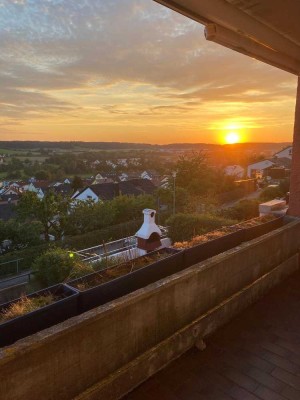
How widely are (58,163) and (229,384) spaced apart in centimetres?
9133

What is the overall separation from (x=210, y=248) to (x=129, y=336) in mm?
2083

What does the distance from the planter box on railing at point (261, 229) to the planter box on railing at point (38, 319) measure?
3.28 metres

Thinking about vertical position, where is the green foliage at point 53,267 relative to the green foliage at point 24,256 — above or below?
above

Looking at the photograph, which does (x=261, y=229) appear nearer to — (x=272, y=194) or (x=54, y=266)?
(x=54, y=266)

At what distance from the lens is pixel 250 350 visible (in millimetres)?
3711

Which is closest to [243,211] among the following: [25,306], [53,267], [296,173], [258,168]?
[296,173]

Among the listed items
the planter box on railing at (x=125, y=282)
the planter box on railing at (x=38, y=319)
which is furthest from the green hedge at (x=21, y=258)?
the planter box on railing at (x=38, y=319)

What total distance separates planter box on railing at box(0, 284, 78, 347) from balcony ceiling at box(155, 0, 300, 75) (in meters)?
2.85

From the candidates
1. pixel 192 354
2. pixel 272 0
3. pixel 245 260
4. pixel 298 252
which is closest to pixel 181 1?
pixel 272 0

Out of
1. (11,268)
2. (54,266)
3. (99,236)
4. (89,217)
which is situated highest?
(54,266)

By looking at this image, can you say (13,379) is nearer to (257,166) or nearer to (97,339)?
(97,339)

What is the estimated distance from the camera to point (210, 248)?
186 inches

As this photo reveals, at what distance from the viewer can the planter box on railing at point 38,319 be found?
264cm

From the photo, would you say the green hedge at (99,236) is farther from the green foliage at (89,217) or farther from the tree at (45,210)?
the tree at (45,210)
